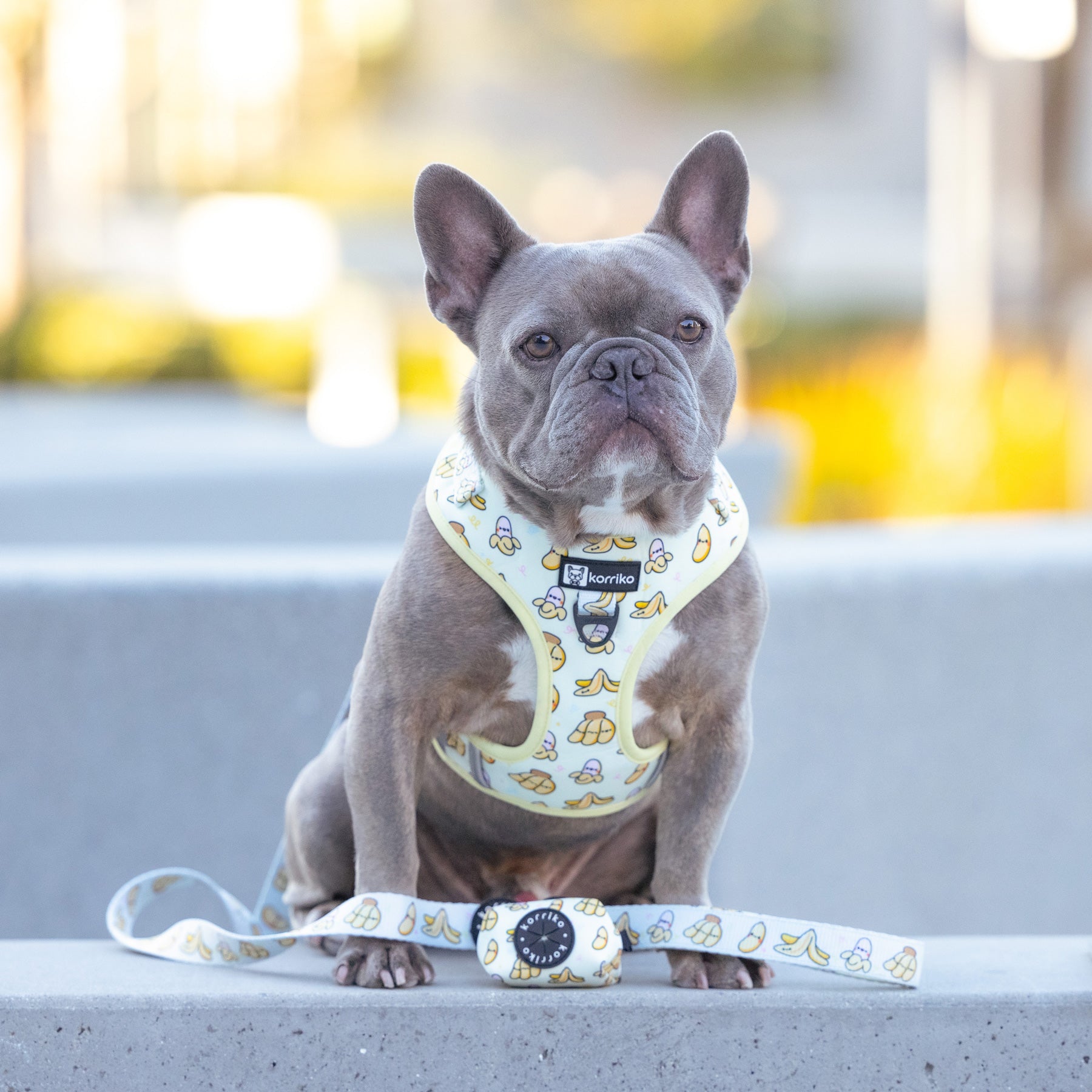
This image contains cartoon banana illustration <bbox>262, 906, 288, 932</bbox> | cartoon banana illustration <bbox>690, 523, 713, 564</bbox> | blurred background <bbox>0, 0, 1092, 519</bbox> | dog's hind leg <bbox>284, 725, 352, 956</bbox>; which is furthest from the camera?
blurred background <bbox>0, 0, 1092, 519</bbox>

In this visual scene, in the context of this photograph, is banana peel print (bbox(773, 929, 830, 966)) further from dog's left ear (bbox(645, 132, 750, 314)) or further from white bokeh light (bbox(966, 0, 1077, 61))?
white bokeh light (bbox(966, 0, 1077, 61))

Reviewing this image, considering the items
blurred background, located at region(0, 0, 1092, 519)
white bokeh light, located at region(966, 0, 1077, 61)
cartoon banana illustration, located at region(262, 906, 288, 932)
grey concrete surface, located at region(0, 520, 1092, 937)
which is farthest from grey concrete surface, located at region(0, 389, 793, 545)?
white bokeh light, located at region(966, 0, 1077, 61)

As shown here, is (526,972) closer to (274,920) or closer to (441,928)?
(441,928)

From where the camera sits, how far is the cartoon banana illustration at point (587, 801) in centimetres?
226

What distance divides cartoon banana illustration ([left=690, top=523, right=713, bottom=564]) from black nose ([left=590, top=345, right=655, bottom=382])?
0.28 metres

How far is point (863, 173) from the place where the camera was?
936 inches

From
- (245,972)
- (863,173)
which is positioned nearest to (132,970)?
(245,972)

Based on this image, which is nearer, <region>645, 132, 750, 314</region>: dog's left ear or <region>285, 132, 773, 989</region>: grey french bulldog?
<region>285, 132, 773, 989</region>: grey french bulldog

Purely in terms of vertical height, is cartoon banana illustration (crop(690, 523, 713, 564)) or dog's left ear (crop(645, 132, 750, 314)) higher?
dog's left ear (crop(645, 132, 750, 314))

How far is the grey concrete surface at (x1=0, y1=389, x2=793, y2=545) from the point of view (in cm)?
479

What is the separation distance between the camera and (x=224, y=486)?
521 cm

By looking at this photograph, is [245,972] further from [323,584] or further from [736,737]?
[323,584]

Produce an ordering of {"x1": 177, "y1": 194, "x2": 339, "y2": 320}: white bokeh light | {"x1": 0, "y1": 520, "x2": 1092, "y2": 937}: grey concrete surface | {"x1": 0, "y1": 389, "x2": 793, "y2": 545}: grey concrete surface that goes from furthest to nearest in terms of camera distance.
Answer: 1. {"x1": 177, "y1": 194, "x2": 339, "y2": 320}: white bokeh light
2. {"x1": 0, "y1": 389, "x2": 793, "y2": 545}: grey concrete surface
3. {"x1": 0, "y1": 520, "x2": 1092, "y2": 937}: grey concrete surface

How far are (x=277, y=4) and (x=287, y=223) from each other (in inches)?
168
